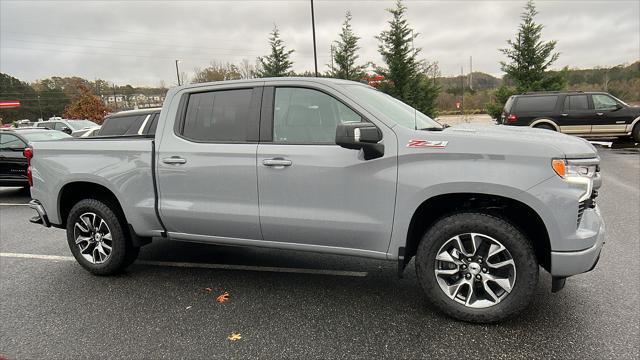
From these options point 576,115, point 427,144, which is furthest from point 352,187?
point 576,115

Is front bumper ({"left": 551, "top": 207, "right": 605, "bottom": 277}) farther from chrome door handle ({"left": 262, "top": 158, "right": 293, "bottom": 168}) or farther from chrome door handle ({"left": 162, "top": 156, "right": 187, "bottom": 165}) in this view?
chrome door handle ({"left": 162, "top": 156, "right": 187, "bottom": 165})

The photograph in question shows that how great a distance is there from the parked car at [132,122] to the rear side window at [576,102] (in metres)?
13.8

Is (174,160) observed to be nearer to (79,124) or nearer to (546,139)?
(546,139)

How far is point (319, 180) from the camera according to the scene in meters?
3.33

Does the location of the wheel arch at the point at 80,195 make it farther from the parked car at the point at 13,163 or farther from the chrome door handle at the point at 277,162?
the parked car at the point at 13,163

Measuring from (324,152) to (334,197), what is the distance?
0.37 metres

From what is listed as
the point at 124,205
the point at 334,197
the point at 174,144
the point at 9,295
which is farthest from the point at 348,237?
the point at 9,295

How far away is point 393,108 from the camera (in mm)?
3709

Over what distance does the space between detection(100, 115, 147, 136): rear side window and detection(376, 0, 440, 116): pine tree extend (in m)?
18.0

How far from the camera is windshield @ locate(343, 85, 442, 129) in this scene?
3438mm

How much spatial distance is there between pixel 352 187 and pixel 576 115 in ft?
48.0

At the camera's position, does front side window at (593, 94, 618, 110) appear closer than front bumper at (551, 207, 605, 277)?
No

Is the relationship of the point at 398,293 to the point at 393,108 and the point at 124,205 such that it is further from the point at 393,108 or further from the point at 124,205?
the point at 124,205

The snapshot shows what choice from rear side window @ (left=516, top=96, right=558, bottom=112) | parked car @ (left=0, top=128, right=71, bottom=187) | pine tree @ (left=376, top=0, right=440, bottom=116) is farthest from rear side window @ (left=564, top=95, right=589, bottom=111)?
parked car @ (left=0, top=128, right=71, bottom=187)
